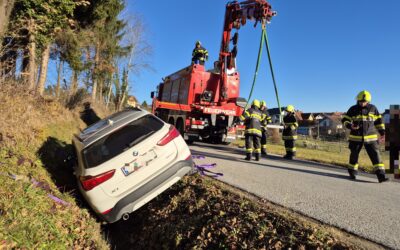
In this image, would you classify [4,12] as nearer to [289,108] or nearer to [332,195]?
[332,195]

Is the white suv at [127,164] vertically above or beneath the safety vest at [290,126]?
beneath

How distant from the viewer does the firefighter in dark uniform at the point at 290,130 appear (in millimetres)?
10352

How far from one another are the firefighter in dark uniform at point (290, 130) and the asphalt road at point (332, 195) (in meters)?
2.74

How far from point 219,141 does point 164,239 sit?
9.07 meters

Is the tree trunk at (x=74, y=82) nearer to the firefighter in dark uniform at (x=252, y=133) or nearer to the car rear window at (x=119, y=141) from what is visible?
the firefighter in dark uniform at (x=252, y=133)

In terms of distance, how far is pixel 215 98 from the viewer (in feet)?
40.9

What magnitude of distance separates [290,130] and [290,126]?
5.1 inches

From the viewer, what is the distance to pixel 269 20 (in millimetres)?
10125

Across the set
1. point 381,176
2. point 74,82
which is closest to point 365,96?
point 381,176

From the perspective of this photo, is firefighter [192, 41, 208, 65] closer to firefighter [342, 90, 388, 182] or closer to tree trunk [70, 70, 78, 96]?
tree trunk [70, 70, 78, 96]

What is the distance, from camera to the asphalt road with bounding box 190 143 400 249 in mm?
3729

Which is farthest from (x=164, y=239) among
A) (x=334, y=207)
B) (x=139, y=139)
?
(x=334, y=207)

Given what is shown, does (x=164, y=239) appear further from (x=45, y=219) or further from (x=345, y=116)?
(x=345, y=116)

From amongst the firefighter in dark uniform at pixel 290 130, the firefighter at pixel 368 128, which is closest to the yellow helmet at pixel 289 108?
the firefighter in dark uniform at pixel 290 130
